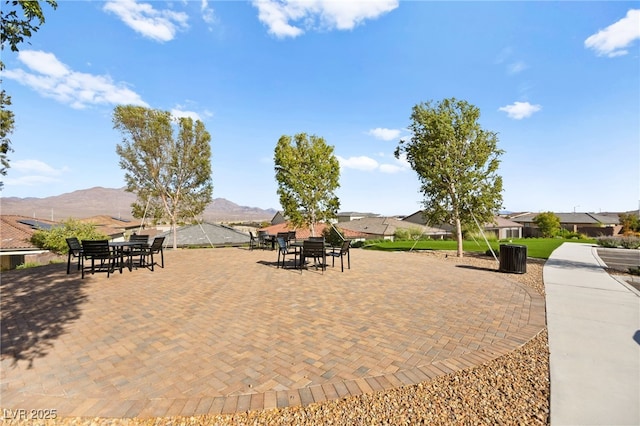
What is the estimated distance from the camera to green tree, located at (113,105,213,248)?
16891 millimetres

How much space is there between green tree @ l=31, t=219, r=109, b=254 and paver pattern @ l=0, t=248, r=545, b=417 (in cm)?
1096

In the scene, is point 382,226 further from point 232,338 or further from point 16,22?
point 16,22

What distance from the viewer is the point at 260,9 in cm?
1096

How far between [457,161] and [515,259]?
639cm

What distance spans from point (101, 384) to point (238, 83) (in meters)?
17.1

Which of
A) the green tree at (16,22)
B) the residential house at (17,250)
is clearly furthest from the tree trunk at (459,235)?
the residential house at (17,250)

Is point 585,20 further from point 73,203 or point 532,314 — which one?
point 73,203

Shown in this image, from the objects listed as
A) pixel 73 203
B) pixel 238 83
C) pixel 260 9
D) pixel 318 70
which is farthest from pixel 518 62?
pixel 73 203

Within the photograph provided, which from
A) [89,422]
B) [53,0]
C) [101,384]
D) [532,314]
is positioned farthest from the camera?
[532,314]

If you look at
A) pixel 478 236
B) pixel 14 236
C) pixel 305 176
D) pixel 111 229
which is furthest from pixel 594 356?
pixel 111 229

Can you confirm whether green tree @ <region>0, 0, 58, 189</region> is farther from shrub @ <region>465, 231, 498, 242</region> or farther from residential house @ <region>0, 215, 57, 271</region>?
residential house @ <region>0, 215, 57, 271</region>

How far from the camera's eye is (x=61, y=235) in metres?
16.9

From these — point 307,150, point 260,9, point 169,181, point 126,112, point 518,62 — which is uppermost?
point 260,9

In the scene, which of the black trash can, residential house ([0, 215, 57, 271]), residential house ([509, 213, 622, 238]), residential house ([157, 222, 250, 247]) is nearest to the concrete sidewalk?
the black trash can
